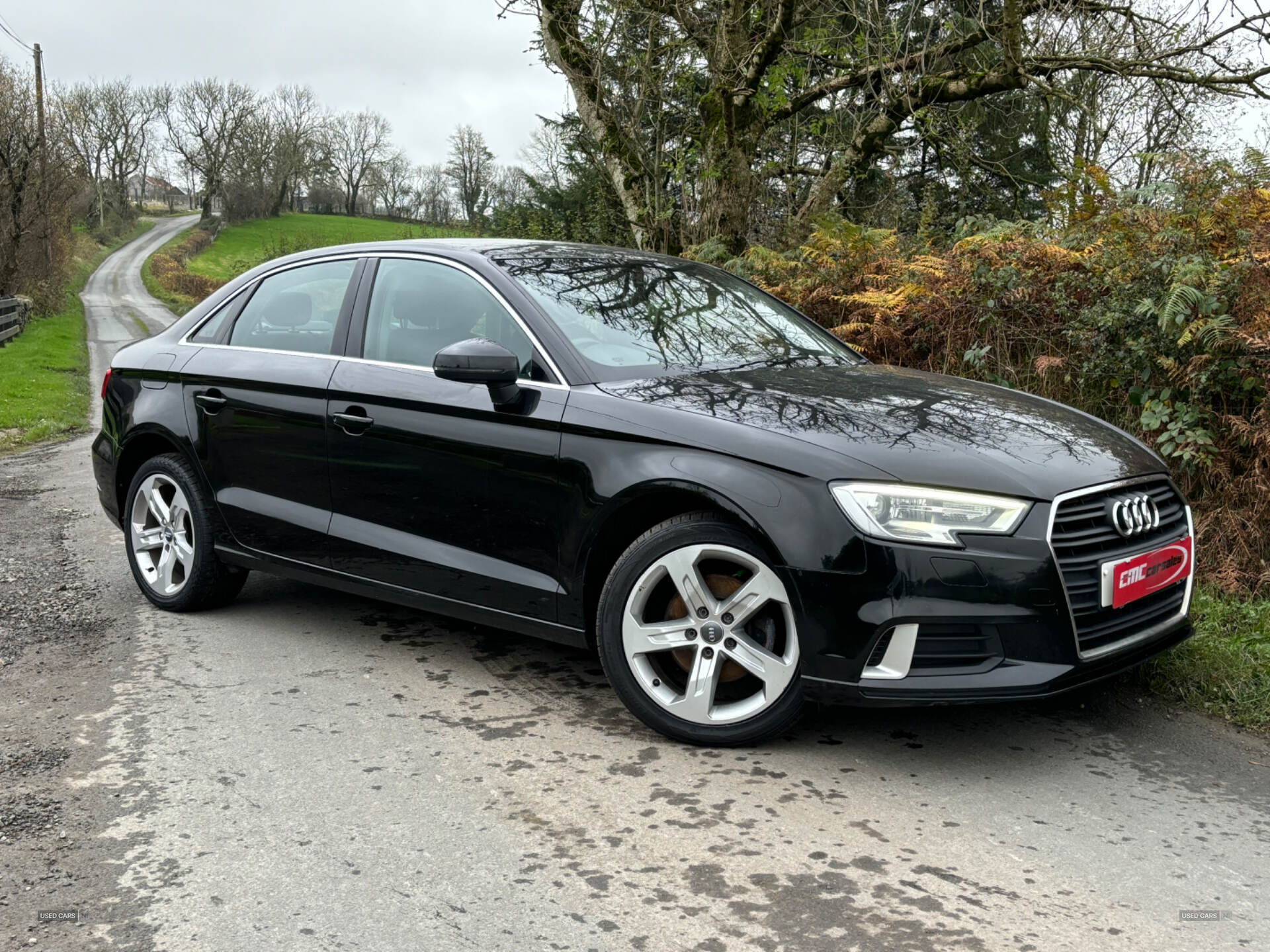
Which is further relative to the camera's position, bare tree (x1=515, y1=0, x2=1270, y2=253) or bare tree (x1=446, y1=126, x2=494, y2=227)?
bare tree (x1=446, y1=126, x2=494, y2=227)

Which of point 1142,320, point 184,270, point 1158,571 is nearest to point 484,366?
point 1158,571

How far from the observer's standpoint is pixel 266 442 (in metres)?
5.02

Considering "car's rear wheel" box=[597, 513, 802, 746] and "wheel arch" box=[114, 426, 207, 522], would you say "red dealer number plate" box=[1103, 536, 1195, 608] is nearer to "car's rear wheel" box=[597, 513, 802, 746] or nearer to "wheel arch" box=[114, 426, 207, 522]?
"car's rear wheel" box=[597, 513, 802, 746]

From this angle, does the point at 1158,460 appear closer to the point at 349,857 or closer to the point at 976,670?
the point at 976,670

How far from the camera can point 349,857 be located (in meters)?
3.04

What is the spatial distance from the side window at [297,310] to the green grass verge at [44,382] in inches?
319

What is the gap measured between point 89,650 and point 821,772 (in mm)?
3171

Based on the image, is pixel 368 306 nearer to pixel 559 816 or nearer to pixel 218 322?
pixel 218 322

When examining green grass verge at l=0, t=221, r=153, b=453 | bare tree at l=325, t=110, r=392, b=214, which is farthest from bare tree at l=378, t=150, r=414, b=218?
green grass verge at l=0, t=221, r=153, b=453

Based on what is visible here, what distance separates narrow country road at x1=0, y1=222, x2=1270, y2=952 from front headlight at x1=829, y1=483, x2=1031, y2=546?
783mm

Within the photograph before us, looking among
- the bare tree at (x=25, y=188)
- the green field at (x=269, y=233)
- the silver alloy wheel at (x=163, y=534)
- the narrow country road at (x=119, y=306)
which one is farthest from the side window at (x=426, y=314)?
the green field at (x=269, y=233)

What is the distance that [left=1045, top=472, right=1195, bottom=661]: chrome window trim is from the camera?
3381 mm

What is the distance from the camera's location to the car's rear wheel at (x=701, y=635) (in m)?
3.61

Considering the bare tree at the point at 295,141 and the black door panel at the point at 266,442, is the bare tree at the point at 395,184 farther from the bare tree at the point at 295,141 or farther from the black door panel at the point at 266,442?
the black door panel at the point at 266,442
